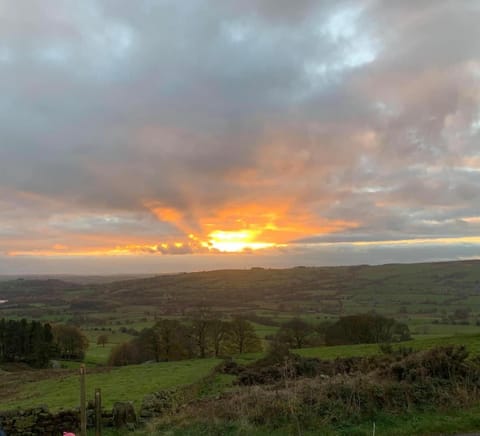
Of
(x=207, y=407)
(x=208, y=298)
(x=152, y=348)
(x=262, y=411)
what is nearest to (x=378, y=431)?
(x=262, y=411)

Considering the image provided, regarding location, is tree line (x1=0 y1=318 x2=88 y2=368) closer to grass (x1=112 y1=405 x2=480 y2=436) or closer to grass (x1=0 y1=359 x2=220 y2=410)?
grass (x1=0 y1=359 x2=220 y2=410)

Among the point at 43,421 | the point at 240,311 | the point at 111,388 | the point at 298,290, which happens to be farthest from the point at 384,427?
the point at 298,290

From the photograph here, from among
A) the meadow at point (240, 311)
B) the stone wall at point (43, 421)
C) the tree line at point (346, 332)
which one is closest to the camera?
the stone wall at point (43, 421)

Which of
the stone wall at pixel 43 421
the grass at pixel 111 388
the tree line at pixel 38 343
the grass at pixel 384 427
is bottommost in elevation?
the tree line at pixel 38 343

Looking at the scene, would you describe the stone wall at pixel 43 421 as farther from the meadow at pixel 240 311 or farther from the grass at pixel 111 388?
the grass at pixel 111 388

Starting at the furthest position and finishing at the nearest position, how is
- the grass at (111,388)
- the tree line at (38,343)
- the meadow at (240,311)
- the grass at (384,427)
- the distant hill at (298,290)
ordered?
the distant hill at (298,290) < the tree line at (38,343) < the meadow at (240,311) < the grass at (111,388) < the grass at (384,427)

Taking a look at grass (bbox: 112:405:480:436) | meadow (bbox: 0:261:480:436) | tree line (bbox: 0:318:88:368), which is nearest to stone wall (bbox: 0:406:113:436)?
meadow (bbox: 0:261:480:436)

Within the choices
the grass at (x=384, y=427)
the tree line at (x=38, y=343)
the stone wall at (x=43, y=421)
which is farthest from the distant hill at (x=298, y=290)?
the grass at (x=384, y=427)
